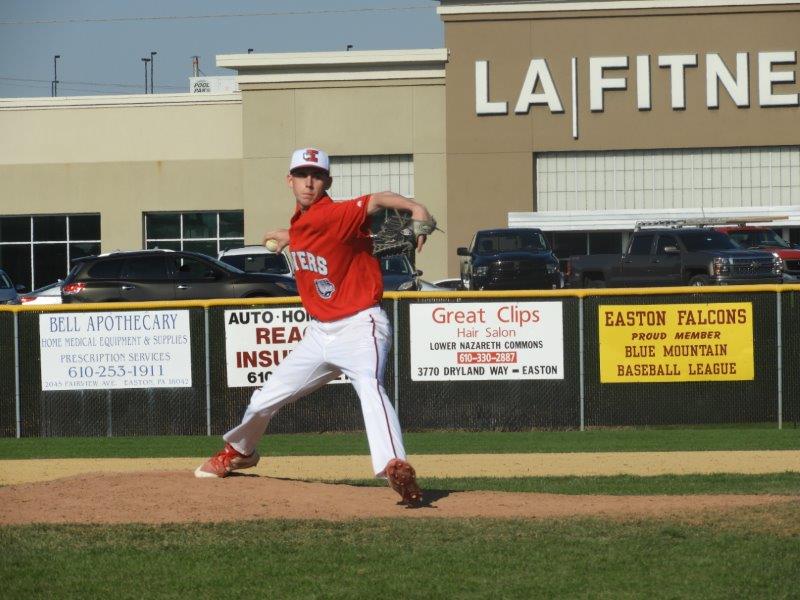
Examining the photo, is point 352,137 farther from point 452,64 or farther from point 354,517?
point 354,517

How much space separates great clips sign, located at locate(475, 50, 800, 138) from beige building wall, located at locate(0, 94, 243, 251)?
8968 mm

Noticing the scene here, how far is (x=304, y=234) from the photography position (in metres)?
8.16

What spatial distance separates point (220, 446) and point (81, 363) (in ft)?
9.46

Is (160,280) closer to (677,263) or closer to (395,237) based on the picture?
(677,263)

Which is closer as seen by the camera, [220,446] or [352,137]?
[220,446]

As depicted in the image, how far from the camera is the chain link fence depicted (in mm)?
16328

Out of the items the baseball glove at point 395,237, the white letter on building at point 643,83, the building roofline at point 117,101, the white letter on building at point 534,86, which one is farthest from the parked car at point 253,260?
the baseball glove at point 395,237

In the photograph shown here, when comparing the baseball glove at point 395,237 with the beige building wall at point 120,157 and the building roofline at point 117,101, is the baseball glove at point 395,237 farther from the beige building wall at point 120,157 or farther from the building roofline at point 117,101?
the building roofline at point 117,101

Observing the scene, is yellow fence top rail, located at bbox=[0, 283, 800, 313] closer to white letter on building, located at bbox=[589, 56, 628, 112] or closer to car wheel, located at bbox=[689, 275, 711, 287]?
car wheel, located at bbox=[689, 275, 711, 287]

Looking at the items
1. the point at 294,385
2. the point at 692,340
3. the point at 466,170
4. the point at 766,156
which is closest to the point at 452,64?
the point at 466,170

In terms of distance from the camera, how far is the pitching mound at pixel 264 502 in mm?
8172

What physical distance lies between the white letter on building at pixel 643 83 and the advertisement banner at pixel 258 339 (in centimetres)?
2662

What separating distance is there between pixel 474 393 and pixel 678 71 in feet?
88.6

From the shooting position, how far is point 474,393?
16.5 meters
